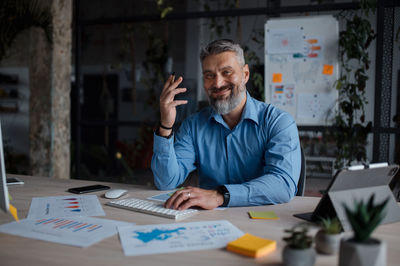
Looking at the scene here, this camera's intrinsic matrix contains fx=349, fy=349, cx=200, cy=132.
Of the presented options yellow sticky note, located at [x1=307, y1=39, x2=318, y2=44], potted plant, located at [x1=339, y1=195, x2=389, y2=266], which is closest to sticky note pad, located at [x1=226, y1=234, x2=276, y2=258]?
potted plant, located at [x1=339, y1=195, x2=389, y2=266]

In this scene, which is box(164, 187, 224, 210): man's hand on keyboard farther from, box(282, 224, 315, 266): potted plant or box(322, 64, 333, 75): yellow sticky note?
box(322, 64, 333, 75): yellow sticky note

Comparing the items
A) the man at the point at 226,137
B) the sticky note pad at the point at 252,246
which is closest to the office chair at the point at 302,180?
the man at the point at 226,137

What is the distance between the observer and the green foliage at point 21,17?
3.32 m

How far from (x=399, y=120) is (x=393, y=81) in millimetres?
305

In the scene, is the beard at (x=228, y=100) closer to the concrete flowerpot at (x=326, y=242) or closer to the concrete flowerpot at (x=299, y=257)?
the concrete flowerpot at (x=326, y=242)

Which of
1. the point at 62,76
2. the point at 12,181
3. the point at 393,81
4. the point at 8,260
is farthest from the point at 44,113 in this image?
the point at 393,81

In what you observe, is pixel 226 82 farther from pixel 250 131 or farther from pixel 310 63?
pixel 310 63

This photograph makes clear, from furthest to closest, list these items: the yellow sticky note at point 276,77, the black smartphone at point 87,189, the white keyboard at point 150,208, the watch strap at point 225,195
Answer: the yellow sticky note at point 276,77 < the black smartphone at point 87,189 < the watch strap at point 225,195 < the white keyboard at point 150,208

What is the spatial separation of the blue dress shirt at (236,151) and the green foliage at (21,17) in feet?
7.14

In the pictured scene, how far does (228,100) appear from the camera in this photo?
1.90 meters

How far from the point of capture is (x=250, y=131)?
6.10 feet

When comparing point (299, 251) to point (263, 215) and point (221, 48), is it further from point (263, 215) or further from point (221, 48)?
point (221, 48)

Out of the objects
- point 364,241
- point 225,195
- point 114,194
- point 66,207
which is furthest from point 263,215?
point 66,207

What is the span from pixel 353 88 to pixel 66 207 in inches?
93.2
